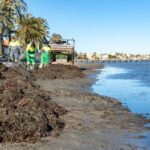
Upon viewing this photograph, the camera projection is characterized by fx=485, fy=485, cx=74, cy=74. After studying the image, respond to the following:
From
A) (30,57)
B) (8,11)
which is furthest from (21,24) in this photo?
(30,57)

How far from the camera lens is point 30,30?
7812 cm

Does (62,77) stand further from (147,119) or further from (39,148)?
(39,148)

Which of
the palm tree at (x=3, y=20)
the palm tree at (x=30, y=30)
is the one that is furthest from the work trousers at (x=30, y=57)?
the palm tree at (x=30, y=30)

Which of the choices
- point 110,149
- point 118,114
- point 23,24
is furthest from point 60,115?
point 23,24

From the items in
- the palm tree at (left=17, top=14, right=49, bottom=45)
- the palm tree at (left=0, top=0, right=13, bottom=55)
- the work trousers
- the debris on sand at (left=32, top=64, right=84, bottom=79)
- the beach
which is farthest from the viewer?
the palm tree at (left=17, top=14, right=49, bottom=45)

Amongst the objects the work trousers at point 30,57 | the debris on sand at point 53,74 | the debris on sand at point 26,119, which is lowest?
the debris on sand at point 53,74

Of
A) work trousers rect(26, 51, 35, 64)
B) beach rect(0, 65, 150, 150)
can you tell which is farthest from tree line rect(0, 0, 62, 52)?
beach rect(0, 65, 150, 150)

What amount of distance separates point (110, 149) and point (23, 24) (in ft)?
228

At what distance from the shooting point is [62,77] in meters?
30.4

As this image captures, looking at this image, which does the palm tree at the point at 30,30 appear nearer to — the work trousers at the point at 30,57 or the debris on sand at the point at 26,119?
the work trousers at the point at 30,57

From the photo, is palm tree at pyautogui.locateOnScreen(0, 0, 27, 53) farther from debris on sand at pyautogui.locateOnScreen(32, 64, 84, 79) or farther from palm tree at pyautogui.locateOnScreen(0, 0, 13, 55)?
debris on sand at pyautogui.locateOnScreen(32, 64, 84, 79)

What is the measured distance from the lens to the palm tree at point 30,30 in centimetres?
7581

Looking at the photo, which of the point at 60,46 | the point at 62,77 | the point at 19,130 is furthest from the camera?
the point at 60,46

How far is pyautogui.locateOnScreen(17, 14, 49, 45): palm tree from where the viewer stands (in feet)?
249
